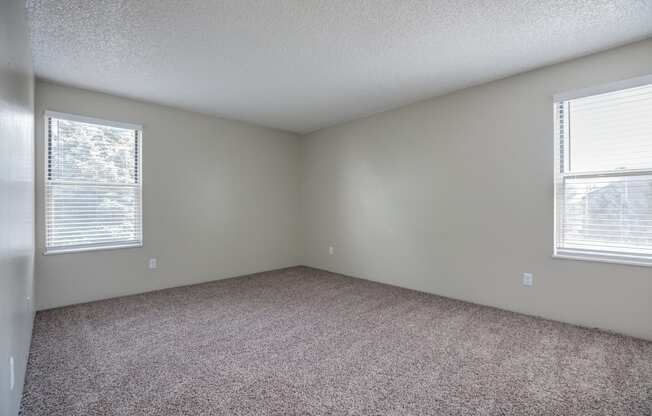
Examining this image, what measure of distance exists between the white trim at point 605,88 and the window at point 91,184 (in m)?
4.61

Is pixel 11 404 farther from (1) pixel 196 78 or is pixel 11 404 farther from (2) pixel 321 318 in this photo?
(1) pixel 196 78

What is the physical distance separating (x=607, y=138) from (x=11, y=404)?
4316 mm

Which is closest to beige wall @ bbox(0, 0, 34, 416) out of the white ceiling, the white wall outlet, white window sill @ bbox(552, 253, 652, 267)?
the white wall outlet

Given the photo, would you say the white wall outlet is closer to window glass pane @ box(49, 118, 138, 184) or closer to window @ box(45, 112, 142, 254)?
window @ box(45, 112, 142, 254)

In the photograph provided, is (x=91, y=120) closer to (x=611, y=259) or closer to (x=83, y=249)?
(x=83, y=249)

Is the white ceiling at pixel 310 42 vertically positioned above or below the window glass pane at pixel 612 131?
above

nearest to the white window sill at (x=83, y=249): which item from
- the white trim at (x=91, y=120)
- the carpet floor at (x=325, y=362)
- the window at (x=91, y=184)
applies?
the window at (x=91, y=184)

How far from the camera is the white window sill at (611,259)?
8.16 ft

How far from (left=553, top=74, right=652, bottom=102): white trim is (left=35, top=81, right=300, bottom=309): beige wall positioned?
3.92 metres

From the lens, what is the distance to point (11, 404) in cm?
140

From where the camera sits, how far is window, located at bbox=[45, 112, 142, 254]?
10.8 ft

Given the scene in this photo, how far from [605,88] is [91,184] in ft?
17.0

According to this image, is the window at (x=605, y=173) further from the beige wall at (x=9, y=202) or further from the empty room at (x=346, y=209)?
the beige wall at (x=9, y=202)

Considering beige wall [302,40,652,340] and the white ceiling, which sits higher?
the white ceiling
